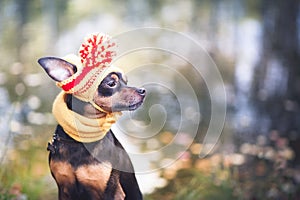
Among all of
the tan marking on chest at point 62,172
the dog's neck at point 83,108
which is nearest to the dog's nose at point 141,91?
the dog's neck at point 83,108

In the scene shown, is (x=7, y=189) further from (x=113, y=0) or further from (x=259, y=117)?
(x=259, y=117)

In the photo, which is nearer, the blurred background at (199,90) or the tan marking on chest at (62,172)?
the tan marking on chest at (62,172)

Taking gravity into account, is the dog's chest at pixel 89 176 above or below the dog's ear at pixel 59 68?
below

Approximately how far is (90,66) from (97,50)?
0.32 feet

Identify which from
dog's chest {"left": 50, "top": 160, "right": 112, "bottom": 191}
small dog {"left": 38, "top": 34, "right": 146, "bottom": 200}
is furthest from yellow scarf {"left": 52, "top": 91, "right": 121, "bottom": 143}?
dog's chest {"left": 50, "top": 160, "right": 112, "bottom": 191}

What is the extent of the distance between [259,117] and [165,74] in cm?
56

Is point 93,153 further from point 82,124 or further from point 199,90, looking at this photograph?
point 199,90

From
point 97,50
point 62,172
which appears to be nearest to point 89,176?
point 62,172

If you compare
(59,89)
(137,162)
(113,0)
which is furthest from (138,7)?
(137,162)

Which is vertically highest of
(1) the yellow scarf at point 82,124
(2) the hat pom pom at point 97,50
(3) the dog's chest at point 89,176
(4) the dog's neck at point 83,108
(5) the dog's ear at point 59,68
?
(2) the hat pom pom at point 97,50

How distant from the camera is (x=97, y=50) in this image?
2777mm

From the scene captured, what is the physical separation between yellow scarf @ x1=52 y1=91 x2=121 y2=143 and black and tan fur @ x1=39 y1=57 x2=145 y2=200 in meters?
0.02

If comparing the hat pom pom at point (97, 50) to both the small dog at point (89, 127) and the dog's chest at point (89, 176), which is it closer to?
the small dog at point (89, 127)

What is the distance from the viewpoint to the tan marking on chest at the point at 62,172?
2.74m
